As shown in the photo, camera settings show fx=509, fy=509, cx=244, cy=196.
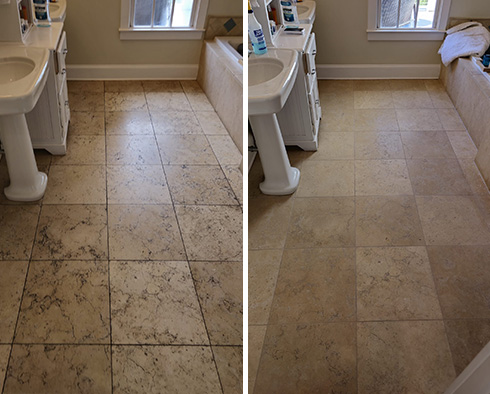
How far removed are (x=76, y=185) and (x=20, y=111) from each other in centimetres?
59

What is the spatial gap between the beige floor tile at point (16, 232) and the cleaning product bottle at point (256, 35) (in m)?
1.34

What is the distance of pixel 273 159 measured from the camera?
8.75 ft

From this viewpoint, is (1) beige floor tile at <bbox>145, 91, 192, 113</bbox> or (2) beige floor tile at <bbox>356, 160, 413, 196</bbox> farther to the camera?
(1) beige floor tile at <bbox>145, 91, 192, 113</bbox>

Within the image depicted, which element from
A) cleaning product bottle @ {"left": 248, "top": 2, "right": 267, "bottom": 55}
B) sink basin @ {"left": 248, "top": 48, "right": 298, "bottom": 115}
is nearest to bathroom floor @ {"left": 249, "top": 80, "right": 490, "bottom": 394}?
sink basin @ {"left": 248, "top": 48, "right": 298, "bottom": 115}

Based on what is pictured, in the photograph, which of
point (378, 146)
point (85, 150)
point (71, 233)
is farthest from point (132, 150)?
point (378, 146)

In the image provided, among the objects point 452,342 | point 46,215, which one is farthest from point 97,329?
point 452,342

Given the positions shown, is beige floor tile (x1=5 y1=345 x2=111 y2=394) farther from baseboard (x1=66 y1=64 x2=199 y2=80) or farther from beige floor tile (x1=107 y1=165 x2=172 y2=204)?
baseboard (x1=66 y1=64 x2=199 y2=80)

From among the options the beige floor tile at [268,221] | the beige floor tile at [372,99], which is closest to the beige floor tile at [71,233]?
the beige floor tile at [268,221]

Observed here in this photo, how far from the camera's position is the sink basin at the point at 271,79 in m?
2.16

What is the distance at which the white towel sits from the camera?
12.2 ft

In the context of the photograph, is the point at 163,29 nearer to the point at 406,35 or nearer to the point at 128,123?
the point at 128,123

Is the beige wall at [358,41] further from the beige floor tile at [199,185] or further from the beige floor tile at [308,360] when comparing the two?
the beige floor tile at [308,360]

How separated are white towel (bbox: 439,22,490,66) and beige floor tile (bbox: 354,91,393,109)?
52 cm

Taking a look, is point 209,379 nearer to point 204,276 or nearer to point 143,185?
point 204,276
